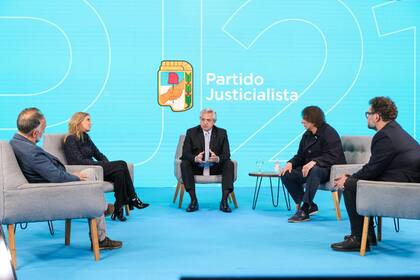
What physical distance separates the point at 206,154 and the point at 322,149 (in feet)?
4.48

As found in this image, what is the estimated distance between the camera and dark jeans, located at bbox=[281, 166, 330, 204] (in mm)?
5281

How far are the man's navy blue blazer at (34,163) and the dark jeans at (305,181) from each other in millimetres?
2528

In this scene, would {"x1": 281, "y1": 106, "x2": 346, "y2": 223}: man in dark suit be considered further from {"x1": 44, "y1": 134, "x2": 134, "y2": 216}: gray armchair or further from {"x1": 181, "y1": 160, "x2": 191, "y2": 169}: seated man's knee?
{"x1": 44, "y1": 134, "x2": 134, "y2": 216}: gray armchair

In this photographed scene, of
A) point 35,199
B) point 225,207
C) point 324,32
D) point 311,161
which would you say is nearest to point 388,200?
point 311,161

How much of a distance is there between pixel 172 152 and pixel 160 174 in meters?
0.36

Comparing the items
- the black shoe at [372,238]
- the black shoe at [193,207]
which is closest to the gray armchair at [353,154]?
the black shoe at [372,238]

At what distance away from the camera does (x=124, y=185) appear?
212 inches

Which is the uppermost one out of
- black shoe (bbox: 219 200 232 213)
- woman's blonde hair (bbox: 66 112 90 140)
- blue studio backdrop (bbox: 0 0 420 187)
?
blue studio backdrop (bbox: 0 0 420 187)

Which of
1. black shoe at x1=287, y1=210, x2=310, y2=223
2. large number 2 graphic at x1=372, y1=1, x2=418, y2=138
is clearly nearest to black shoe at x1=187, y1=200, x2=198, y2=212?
black shoe at x1=287, y1=210, x2=310, y2=223

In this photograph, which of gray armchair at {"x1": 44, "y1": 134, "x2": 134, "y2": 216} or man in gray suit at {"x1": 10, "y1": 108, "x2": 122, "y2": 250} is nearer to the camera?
man in gray suit at {"x1": 10, "y1": 108, "x2": 122, "y2": 250}

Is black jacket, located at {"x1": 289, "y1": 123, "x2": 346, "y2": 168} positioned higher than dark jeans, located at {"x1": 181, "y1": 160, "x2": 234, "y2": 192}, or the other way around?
black jacket, located at {"x1": 289, "y1": 123, "x2": 346, "y2": 168}

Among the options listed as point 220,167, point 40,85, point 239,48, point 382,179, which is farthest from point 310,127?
point 40,85

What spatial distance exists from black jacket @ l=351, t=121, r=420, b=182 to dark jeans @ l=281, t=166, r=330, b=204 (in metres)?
1.46

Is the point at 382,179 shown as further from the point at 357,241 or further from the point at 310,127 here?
the point at 310,127
